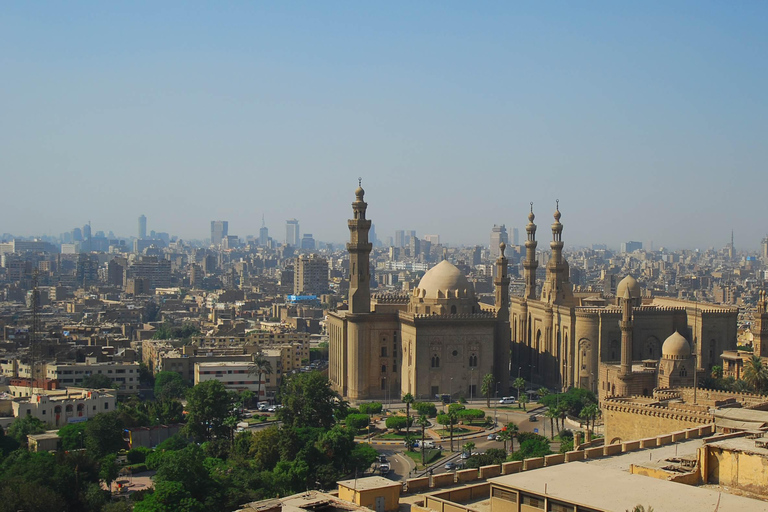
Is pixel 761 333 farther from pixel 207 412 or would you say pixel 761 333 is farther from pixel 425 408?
pixel 207 412

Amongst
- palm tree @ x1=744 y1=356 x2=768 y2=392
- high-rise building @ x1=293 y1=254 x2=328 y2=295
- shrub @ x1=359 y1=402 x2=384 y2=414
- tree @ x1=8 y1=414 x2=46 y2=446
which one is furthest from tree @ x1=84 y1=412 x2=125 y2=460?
high-rise building @ x1=293 y1=254 x2=328 y2=295

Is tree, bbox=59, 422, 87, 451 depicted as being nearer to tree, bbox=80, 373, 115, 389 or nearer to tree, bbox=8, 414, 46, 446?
tree, bbox=8, 414, 46, 446

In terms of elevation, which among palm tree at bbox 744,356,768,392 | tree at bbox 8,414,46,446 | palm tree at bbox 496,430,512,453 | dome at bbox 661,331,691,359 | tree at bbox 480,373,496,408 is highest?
dome at bbox 661,331,691,359

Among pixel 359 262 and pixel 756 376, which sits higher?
pixel 359 262

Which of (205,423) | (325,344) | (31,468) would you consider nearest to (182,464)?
(31,468)

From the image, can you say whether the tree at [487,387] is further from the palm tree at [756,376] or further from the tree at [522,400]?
the palm tree at [756,376]

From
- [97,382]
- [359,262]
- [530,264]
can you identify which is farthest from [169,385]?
[530,264]
